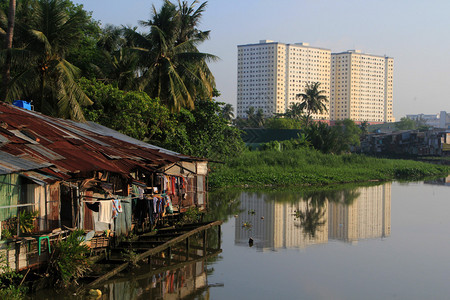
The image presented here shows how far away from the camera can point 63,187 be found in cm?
1156

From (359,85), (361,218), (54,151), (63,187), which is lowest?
(361,218)

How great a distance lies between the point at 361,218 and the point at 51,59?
15.6 metres

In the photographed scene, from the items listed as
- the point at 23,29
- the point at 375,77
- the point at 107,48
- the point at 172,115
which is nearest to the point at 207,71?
the point at 172,115

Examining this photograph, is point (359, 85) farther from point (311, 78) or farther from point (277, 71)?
point (277, 71)

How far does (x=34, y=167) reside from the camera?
995 centimetres

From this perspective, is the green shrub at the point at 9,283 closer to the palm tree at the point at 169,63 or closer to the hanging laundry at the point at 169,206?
the hanging laundry at the point at 169,206

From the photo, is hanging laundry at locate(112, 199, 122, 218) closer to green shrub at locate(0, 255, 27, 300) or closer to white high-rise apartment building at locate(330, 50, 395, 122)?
green shrub at locate(0, 255, 27, 300)

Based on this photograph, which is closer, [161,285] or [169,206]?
[161,285]

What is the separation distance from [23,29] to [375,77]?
136m

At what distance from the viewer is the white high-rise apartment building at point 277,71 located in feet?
435

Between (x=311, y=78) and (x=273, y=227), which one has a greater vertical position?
(x=311, y=78)

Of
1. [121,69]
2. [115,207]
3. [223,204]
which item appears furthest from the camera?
[121,69]

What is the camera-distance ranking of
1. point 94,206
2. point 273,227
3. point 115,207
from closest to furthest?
point 94,206
point 115,207
point 273,227

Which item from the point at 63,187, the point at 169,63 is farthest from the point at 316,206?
the point at 63,187
